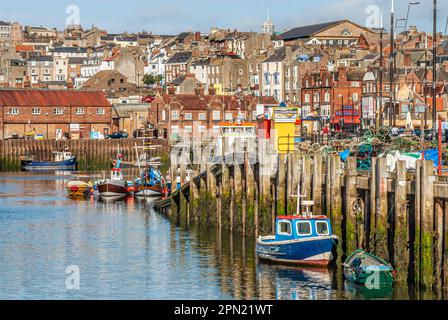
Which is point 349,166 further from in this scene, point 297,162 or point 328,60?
point 328,60

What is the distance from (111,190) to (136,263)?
33.9 m

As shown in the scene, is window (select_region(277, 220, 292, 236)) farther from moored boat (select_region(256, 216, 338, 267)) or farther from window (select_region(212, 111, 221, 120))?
window (select_region(212, 111, 221, 120))

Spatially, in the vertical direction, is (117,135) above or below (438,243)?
above

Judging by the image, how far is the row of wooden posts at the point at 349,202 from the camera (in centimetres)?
3619

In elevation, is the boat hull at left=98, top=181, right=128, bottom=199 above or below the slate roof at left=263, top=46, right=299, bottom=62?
below

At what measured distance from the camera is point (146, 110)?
14462cm

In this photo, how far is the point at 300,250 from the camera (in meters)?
43.4

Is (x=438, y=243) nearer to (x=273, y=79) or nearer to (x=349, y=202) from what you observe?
(x=349, y=202)

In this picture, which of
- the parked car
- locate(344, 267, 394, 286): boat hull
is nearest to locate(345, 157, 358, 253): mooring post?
locate(344, 267, 394, 286): boat hull

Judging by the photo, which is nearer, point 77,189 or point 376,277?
point 376,277

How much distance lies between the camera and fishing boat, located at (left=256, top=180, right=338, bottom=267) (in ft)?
Answer: 139

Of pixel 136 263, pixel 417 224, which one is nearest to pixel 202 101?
pixel 136 263

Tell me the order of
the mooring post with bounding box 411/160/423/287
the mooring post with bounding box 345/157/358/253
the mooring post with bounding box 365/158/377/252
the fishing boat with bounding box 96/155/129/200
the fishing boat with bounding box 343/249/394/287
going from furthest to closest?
the fishing boat with bounding box 96/155/129/200 < the mooring post with bounding box 345/157/358/253 < the mooring post with bounding box 365/158/377/252 < the fishing boat with bounding box 343/249/394/287 < the mooring post with bounding box 411/160/423/287
